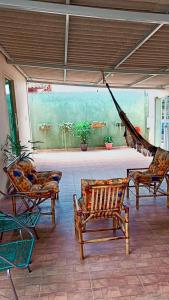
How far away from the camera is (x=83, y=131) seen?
32.1 ft

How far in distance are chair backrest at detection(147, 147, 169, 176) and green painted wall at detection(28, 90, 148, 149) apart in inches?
236

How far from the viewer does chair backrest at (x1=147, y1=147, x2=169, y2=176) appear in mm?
3775

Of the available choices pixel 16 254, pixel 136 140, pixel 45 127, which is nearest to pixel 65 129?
pixel 45 127

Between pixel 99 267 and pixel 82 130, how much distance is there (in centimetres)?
779

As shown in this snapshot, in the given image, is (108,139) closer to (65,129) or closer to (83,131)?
(83,131)

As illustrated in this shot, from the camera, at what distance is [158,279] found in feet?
6.82

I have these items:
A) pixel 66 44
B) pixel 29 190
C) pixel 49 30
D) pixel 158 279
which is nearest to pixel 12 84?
pixel 66 44

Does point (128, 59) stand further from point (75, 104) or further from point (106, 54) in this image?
point (75, 104)

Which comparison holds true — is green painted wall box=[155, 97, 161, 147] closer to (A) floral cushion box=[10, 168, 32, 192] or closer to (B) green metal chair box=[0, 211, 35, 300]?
(A) floral cushion box=[10, 168, 32, 192]

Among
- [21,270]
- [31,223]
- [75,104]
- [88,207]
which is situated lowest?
[21,270]

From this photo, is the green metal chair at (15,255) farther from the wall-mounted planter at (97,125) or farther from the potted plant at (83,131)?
the wall-mounted planter at (97,125)

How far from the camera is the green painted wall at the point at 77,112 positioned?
987 centimetres

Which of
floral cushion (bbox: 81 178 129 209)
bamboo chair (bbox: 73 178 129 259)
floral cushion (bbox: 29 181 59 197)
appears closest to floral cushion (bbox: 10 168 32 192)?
floral cushion (bbox: 29 181 59 197)

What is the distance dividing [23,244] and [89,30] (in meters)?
2.61
